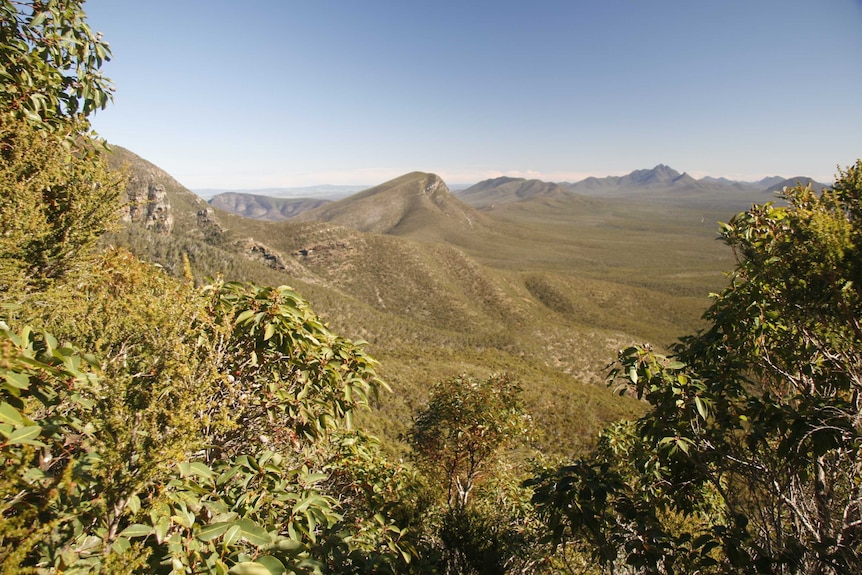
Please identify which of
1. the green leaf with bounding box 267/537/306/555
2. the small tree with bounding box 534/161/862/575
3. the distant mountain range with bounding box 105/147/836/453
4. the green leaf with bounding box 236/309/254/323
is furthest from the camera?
the distant mountain range with bounding box 105/147/836/453

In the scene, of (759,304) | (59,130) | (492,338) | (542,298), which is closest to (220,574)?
(59,130)

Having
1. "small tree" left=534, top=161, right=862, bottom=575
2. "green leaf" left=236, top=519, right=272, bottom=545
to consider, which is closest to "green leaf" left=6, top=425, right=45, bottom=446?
"green leaf" left=236, top=519, right=272, bottom=545

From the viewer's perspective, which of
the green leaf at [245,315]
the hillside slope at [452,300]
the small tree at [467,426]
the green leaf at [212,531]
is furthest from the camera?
the hillside slope at [452,300]

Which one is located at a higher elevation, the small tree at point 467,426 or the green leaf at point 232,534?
the green leaf at point 232,534

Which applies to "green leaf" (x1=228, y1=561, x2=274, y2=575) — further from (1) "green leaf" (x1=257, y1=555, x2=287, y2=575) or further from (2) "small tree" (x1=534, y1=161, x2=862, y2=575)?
(2) "small tree" (x1=534, y1=161, x2=862, y2=575)

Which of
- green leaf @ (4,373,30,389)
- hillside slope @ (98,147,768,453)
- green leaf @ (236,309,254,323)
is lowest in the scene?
hillside slope @ (98,147,768,453)

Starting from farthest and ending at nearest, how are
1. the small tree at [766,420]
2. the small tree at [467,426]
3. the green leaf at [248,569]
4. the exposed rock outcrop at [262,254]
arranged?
the exposed rock outcrop at [262,254] → the small tree at [467,426] → the small tree at [766,420] → the green leaf at [248,569]

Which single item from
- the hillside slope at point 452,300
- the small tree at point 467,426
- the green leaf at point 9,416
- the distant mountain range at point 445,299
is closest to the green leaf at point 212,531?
the green leaf at point 9,416

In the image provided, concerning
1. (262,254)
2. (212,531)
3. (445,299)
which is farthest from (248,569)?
(262,254)

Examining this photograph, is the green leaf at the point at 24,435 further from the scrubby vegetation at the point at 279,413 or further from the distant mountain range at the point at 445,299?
the distant mountain range at the point at 445,299

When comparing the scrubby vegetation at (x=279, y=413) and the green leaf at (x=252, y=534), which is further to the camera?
the green leaf at (x=252, y=534)

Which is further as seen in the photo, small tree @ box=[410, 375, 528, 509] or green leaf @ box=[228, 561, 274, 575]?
small tree @ box=[410, 375, 528, 509]

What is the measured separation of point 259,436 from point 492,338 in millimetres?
56183

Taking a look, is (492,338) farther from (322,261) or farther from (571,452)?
(322,261)
